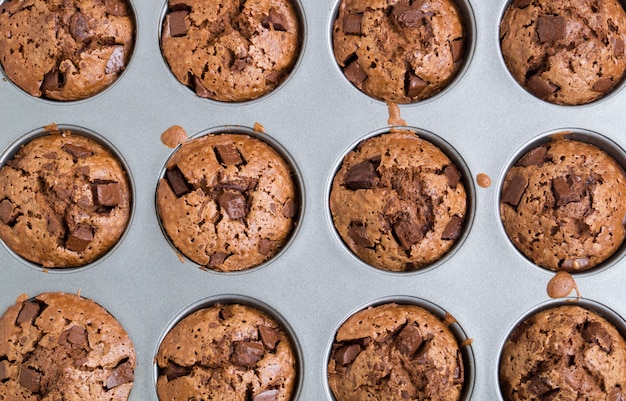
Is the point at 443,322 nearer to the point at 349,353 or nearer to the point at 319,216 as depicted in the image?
the point at 349,353

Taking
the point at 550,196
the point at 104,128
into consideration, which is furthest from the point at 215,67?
the point at 550,196

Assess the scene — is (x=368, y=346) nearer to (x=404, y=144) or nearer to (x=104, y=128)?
(x=404, y=144)

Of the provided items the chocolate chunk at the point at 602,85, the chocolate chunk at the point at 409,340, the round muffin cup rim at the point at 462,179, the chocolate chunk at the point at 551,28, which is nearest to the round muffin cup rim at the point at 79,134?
the round muffin cup rim at the point at 462,179

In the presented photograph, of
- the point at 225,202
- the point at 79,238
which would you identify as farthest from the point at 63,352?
the point at 225,202

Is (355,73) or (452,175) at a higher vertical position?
(355,73)

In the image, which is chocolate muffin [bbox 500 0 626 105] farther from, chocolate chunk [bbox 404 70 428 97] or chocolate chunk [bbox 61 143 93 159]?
chocolate chunk [bbox 61 143 93 159]
